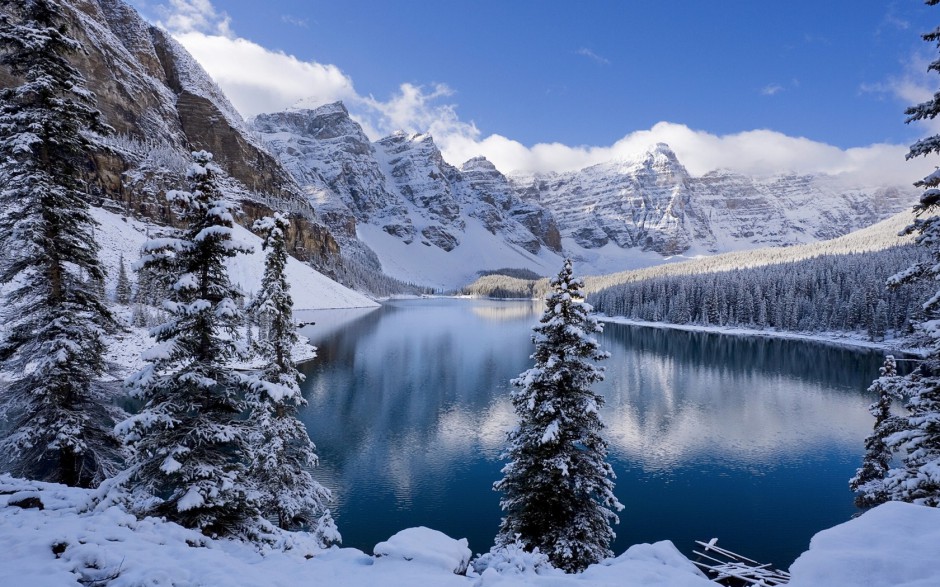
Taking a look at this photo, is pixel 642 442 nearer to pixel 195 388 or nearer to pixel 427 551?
pixel 427 551

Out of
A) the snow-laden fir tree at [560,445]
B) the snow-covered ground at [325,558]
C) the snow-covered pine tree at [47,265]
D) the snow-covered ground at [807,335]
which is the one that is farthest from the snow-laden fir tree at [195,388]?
the snow-covered ground at [807,335]

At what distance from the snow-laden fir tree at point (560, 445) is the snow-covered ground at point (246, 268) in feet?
186

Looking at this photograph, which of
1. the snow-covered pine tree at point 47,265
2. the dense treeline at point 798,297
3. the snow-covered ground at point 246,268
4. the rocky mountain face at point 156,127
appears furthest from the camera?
the rocky mountain face at point 156,127

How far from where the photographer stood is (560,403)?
1484 centimetres

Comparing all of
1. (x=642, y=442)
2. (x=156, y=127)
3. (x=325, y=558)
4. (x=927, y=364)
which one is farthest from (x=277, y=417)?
(x=156, y=127)

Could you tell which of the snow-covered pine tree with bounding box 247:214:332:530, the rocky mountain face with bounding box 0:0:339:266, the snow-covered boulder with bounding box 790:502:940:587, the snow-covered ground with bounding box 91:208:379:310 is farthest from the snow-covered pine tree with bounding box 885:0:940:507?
the rocky mountain face with bounding box 0:0:339:266

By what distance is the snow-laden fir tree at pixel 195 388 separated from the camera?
34.6ft

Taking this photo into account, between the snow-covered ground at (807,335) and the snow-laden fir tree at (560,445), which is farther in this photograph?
the snow-covered ground at (807,335)

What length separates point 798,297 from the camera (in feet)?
344

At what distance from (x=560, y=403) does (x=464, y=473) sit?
1507 centimetres

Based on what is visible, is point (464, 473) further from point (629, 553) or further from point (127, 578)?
point (127, 578)

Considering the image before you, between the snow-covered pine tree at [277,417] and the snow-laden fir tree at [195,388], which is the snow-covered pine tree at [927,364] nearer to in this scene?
the snow-laden fir tree at [195,388]

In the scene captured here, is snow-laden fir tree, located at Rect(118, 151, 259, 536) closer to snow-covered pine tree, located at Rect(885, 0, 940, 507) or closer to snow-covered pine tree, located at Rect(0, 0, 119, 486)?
snow-covered pine tree, located at Rect(0, 0, 119, 486)

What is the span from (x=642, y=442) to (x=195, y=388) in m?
31.5
